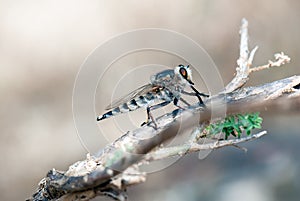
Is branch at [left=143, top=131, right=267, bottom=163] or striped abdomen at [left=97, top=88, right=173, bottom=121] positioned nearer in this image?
branch at [left=143, top=131, right=267, bottom=163]

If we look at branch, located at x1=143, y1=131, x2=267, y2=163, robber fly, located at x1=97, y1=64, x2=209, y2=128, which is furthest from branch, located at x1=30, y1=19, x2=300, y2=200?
robber fly, located at x1=97, y1=64, x2=209, y2=128

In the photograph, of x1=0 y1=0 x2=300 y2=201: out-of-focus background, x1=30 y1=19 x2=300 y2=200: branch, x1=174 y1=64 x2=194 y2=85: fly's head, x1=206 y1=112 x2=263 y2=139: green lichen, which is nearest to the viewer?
x1=30 y1=19 x2=300 y2=200: branch

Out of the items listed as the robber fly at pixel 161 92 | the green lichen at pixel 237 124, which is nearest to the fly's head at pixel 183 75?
the robber fly at pixel 161 92

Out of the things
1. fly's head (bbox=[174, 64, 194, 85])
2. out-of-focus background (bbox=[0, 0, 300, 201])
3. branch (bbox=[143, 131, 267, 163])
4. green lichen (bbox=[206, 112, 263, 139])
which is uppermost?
out-of-focus background (bbox=[0, 0, 300, 201])

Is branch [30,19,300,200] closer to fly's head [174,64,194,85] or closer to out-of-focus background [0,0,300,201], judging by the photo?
fly's head [174,64,194,85]

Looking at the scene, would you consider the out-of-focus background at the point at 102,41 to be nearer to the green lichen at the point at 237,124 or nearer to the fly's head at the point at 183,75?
the fly's head at the point at 183,75

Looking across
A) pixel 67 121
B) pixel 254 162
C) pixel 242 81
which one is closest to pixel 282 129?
pixel 254 162

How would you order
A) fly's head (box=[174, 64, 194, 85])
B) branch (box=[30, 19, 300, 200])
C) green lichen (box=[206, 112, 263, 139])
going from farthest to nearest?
fly's head (box=[174, 64, 194, 85]), green lichen (box=[206, 112, 263, 139]), branch (box=[30, 19, 300, 200])

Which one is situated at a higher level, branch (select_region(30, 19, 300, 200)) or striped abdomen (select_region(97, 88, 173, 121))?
striped abdomen (select_region(97, 88, 173, 121))
